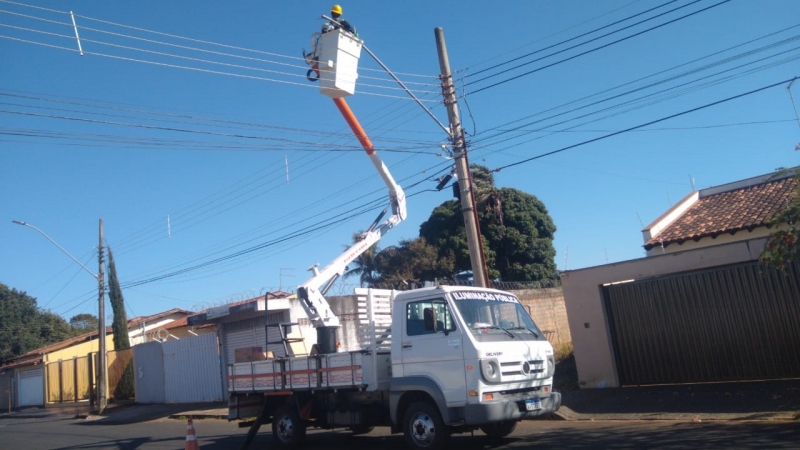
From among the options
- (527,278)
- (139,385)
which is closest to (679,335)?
(527,278)

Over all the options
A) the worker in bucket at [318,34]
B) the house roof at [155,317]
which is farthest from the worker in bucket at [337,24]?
the house roof at [155,317]

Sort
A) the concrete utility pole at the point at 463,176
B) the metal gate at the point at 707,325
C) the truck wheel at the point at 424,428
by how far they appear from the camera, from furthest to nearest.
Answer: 1. the concrete utility pole at the point at 463,176
2. the metal gate at the point at 707,325
3. the truck wheel at the point at 424,428

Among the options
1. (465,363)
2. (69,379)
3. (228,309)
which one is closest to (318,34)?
(465,363)

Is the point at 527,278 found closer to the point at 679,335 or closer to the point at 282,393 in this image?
the point at 679,335

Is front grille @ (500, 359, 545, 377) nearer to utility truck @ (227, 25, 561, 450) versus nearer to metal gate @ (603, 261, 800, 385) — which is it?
utility truck @ (227, 25, 561, 450)

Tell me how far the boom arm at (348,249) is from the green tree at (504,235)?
55.2ft

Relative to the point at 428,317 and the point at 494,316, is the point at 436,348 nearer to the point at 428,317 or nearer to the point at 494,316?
the point at 428,317

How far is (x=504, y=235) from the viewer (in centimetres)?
3198

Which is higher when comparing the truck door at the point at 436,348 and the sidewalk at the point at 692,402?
the truck door at the point at 436,348

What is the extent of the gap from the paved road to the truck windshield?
1647mm

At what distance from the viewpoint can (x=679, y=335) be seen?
13320 mm

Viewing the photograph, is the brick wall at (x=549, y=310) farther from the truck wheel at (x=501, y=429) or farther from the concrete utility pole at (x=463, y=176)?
the truck wheel at (x=501, y=429)

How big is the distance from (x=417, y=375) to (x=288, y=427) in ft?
10.7

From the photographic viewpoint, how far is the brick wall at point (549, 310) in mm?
18812
